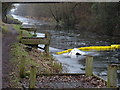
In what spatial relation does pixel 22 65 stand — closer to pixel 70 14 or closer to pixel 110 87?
pixel 110 87

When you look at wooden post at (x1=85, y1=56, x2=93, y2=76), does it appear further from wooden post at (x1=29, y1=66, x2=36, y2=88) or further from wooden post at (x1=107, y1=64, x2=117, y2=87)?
wooden post at (x1=29, y1=66, x2=36, y2=88)

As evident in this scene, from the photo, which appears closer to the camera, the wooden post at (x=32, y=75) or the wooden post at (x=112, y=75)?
the wooden post at (x=112, y=75)

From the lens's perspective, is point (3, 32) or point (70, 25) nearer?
point (3, 32)

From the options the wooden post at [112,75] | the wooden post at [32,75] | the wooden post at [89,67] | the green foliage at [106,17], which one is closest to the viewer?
the wooden post at [112,75]

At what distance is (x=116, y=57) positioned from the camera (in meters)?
16.0

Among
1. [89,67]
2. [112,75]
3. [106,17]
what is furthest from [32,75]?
[106,17]

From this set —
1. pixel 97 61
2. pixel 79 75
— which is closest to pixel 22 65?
pixel 79 75

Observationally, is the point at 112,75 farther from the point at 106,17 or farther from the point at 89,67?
the point at 106,17

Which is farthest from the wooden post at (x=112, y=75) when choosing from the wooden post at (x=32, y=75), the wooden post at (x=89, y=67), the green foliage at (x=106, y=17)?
the green foliage at (x=106, y=17)

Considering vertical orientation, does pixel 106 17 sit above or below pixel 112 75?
above

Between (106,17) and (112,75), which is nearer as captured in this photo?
(112,75)

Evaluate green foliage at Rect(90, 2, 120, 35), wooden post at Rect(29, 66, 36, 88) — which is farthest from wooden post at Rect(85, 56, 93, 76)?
green foliage at Rect(90, 2, 120, 35)

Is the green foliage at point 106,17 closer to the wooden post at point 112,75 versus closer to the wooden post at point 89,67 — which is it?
the wooden post at point 89,67

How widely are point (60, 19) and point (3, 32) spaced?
125 ft
